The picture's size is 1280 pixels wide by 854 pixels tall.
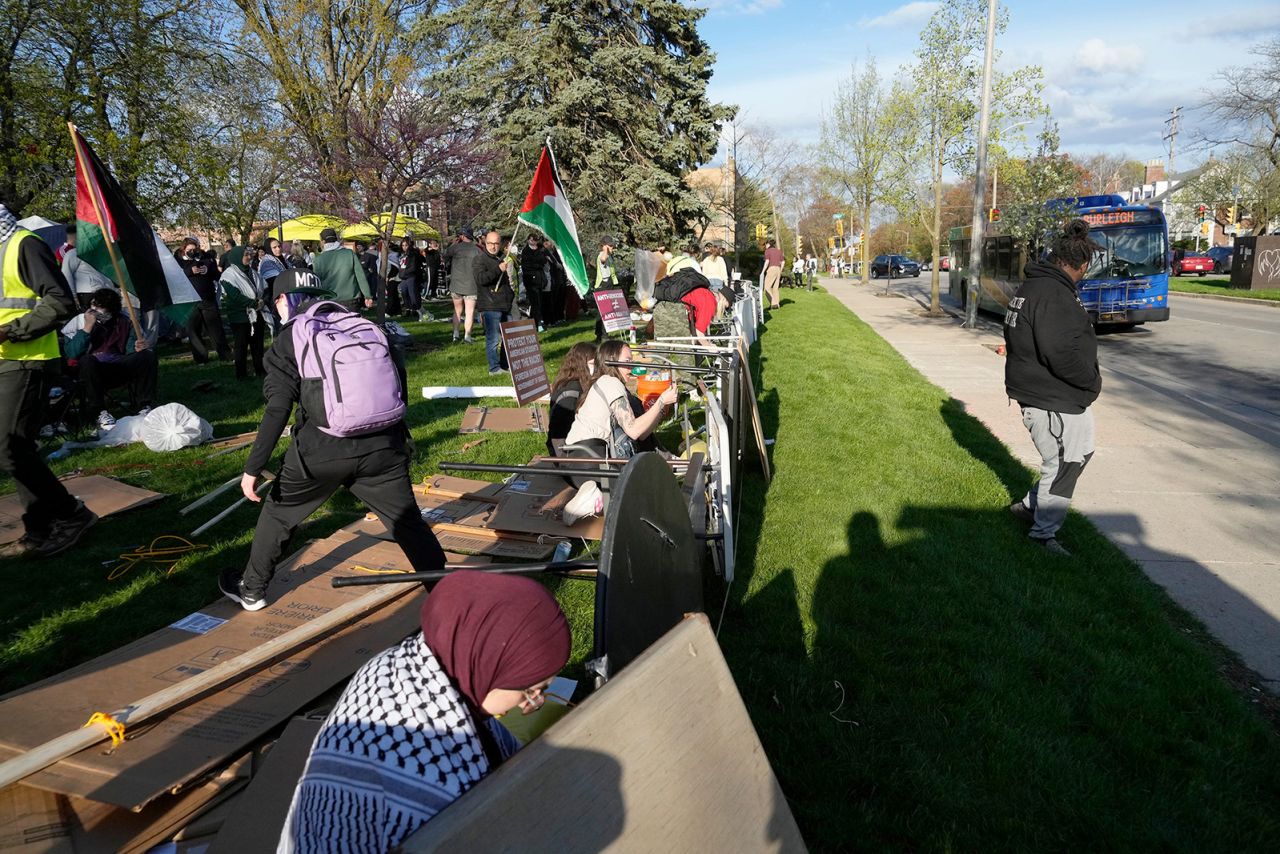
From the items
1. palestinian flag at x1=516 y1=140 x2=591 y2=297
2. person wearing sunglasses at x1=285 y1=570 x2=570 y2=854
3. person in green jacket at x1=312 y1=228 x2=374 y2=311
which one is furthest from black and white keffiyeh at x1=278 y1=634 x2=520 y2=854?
person in green jacket at x1=312 y1=228 x2=374 y2=311

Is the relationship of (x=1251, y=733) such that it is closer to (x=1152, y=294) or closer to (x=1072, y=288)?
(x=1072, y=288)

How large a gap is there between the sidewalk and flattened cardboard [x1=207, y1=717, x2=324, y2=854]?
4.22 m

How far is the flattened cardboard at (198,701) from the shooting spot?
2.65 meters

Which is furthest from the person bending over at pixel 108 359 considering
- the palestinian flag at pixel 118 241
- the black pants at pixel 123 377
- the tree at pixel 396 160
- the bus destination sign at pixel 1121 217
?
the bus destination sign at pixel 1121 217

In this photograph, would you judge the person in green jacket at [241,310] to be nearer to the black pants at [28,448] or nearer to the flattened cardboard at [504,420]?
the flattened cardboard at [504,420]

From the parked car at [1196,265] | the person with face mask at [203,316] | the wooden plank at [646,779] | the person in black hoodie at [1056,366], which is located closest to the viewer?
the wooden plank at [646,779]

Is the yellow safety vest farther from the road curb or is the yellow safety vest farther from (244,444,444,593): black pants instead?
the road curb

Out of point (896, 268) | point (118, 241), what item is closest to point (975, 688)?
point (118, 241)

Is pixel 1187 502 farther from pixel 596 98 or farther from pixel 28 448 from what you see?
pixel 596 98

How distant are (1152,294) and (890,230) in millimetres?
58122

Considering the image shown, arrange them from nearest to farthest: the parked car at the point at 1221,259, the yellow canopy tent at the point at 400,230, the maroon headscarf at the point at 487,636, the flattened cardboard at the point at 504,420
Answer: the maroon headscarf at the point at 487,636, the flattened cardboard at the point at 504,420, the yellow canopy tent at the point at 400,230, the parked car at the point at 1221,259

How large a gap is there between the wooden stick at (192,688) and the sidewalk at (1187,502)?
433 centimetres

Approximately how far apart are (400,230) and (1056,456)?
81.1 feet

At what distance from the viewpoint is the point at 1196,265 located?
40812mm
